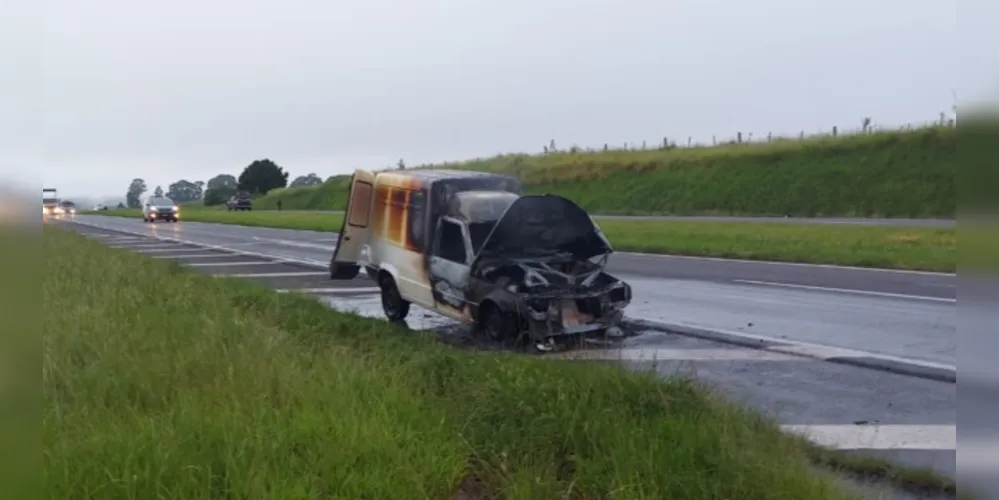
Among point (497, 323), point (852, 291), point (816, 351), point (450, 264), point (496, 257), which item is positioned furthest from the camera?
point (852, 291)

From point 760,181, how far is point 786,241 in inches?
152

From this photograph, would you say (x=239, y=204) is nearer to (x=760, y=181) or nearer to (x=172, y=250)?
(x=172, y=250)

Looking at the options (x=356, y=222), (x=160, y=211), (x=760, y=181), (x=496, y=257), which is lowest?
(x=160, y=211)

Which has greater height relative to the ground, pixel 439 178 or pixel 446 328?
pixel 439 178

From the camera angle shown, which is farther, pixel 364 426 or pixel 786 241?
pixel 786 241

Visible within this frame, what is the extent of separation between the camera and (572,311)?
356 inches

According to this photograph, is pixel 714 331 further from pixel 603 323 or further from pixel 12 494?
pixel 12 494

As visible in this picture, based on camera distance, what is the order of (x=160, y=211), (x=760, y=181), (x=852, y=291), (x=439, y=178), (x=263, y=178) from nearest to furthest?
(x=439, y=178), (x=852, y=291), (x=263, y=178), (x=760, y=181), (x=160, y=211)

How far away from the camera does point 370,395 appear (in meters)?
5.43

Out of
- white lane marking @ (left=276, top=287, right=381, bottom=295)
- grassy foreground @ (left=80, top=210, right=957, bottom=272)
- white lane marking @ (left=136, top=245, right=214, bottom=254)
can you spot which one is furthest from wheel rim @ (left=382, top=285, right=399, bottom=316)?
white lane marking @ (left=136, top=245, right=214, bottom=254)

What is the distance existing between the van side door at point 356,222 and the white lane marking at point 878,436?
6.69 metres

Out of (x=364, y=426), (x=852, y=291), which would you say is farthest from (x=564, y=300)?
(x=852, y=291)

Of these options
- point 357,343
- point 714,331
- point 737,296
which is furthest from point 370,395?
point 737,296

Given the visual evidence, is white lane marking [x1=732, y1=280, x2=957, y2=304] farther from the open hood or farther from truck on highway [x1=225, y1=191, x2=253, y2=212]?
truck on highway [x1=225, y1=191, x2=253, y2=212]
